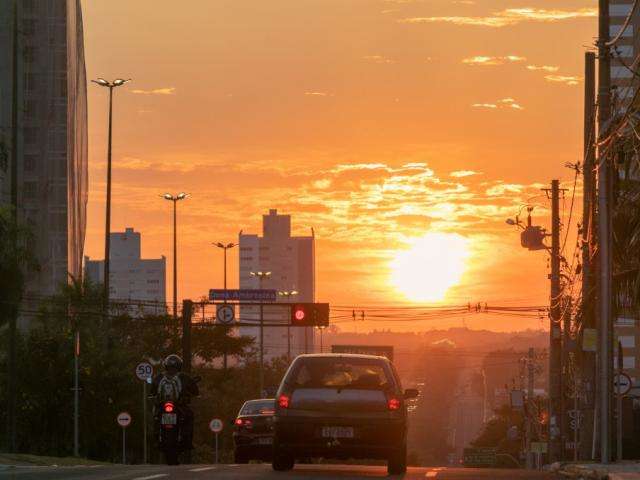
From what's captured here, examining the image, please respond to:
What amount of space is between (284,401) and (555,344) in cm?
3392

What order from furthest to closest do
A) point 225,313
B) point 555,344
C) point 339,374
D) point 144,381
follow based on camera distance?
1. point 144,381
2. point 225,313
3. point 555,344
4. point 339,374

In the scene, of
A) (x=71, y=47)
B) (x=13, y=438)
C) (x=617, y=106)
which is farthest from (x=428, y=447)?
(x=617, y=106)

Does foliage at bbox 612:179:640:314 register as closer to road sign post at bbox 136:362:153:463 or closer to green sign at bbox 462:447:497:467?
road sign post at bbox 136:362:153:463

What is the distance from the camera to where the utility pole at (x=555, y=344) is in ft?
172

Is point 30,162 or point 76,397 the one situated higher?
point 30,162

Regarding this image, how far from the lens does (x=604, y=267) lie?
2636 cm

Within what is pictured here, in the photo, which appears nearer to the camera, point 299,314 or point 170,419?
point 170,419

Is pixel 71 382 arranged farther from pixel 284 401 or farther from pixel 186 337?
pixel 284 401

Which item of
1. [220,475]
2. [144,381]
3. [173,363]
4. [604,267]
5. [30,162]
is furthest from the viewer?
[30,162]

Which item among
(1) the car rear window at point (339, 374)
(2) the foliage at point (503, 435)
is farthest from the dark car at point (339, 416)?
(2) the foliage at point (503, 435)

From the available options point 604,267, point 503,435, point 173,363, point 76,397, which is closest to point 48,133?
point 76,397

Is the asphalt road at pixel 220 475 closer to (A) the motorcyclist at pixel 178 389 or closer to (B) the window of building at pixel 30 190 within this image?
(A) the motorcyclist at pixel 178 389

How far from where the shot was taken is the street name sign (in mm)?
60750

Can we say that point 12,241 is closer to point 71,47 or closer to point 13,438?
point 13,438
